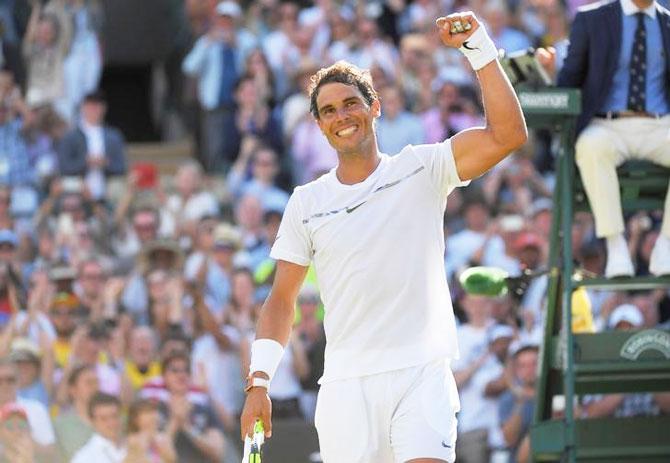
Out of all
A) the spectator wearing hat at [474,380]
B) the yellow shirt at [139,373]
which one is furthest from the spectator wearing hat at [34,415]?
the spectator wearing hat at [474,380]

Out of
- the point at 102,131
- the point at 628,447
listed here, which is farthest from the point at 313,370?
the point at 628,447

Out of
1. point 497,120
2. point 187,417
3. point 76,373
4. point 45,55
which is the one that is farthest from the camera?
point 45,55

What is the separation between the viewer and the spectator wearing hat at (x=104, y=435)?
37.7ft

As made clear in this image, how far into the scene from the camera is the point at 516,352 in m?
12.2

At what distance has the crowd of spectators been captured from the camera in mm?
12062

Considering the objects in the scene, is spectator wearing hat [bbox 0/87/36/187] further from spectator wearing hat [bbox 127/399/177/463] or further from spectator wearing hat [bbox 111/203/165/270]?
spectator wearing hat [bbox 127/399/177/463]

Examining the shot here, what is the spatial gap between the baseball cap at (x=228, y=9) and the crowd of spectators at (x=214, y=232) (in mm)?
43

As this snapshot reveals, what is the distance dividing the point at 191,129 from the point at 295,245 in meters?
10.7

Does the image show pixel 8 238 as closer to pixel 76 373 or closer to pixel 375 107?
pixel 76 373

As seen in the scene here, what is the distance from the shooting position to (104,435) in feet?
38.0

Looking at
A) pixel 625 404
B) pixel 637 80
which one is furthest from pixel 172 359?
pixel 637 80

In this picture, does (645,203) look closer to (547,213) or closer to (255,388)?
(255,388)

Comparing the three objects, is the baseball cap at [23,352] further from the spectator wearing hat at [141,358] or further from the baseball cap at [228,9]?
the baseball cap at [228,9]

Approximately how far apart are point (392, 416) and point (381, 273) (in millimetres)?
531
